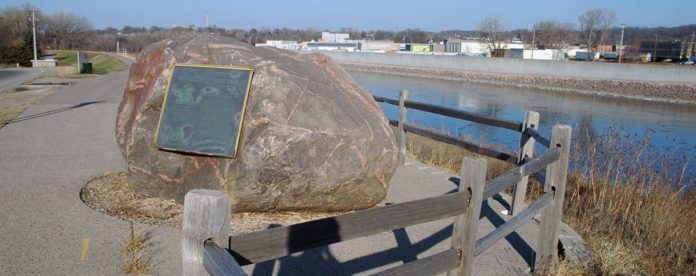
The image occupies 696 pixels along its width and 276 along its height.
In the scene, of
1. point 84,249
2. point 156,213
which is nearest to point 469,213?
point 84,249

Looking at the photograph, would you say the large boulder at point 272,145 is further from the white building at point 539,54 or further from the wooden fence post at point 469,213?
the white building at point 539,54

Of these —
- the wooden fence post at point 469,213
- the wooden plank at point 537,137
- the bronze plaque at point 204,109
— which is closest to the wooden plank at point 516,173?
the wooden fence post at point 469,213

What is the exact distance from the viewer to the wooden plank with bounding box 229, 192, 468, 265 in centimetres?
245

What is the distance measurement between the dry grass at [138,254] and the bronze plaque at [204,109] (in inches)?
38.6

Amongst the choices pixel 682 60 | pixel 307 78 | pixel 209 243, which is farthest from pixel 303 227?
pixel 682 60

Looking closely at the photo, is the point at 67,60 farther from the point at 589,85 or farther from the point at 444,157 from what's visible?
the point at 444,157

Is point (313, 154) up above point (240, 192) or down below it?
above

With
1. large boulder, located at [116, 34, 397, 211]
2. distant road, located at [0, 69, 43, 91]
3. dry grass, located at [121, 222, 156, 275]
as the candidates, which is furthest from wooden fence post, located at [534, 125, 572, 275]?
distant road, located at [0, 69, 43, 91]

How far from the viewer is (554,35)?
115 m

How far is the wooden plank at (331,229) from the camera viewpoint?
8.05 feet

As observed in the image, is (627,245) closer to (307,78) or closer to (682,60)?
(307,78)

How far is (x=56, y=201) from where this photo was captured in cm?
648

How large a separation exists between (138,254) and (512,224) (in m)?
2.95

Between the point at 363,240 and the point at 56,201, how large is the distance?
340 cm
